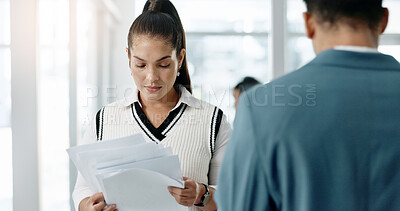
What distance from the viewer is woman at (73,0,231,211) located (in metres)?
1.26

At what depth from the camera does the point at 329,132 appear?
64 centimetres

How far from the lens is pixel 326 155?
0.65 metres

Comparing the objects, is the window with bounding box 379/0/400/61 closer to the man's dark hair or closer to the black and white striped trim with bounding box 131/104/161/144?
the black and white striped trim with bounding box 131/104/161/144

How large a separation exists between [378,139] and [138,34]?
0.83 m

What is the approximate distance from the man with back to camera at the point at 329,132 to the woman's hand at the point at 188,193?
1.47ft

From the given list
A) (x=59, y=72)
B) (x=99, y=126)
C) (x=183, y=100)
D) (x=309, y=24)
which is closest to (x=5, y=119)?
(x=59, y=72)

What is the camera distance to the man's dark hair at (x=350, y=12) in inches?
26.5

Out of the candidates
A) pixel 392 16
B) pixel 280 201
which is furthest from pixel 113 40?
pixel 280 201

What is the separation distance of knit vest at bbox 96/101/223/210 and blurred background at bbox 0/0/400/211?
2.72 ft

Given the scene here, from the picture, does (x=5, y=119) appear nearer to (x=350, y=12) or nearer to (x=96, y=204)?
(x=96, y=204)

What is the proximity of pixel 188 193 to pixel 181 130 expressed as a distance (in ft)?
0.81

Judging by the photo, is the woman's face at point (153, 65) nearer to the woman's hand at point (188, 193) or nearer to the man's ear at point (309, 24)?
the woman's hand at point (188, 193)

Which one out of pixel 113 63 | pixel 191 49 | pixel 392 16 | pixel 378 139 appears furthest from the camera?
pixel 191 49

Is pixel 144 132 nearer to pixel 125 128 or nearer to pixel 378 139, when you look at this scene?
pixel 125 128
